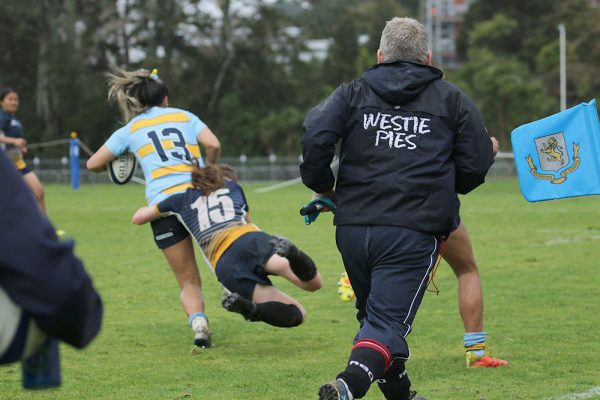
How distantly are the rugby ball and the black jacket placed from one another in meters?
2.98

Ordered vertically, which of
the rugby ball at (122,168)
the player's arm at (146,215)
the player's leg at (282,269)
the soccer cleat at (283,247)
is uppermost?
Result: the rugby ball at (122,168)

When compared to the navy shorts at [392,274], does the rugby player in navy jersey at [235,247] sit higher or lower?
lower

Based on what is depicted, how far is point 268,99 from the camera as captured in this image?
5584 centimetres

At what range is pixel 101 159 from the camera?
24.5 ft

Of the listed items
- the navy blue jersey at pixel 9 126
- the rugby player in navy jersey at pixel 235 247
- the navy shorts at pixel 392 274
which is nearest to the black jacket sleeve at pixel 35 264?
the navy shorts at pixel 392 274

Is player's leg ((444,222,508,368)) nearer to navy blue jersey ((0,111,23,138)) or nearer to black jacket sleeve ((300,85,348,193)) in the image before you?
black jacket sleeve ((300,85,348,193))

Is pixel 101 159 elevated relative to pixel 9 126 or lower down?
elevated

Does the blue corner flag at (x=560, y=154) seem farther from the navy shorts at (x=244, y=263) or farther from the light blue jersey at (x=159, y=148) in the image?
the light blue jersey at (x=159, y=148)

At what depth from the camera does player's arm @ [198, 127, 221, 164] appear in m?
7.68

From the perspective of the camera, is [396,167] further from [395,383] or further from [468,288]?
[468,288]

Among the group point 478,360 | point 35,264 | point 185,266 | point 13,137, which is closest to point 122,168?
point 185,266

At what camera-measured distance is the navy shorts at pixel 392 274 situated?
4.61 metres

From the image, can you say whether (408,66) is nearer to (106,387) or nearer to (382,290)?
(382,290)

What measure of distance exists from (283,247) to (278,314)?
0.57m
